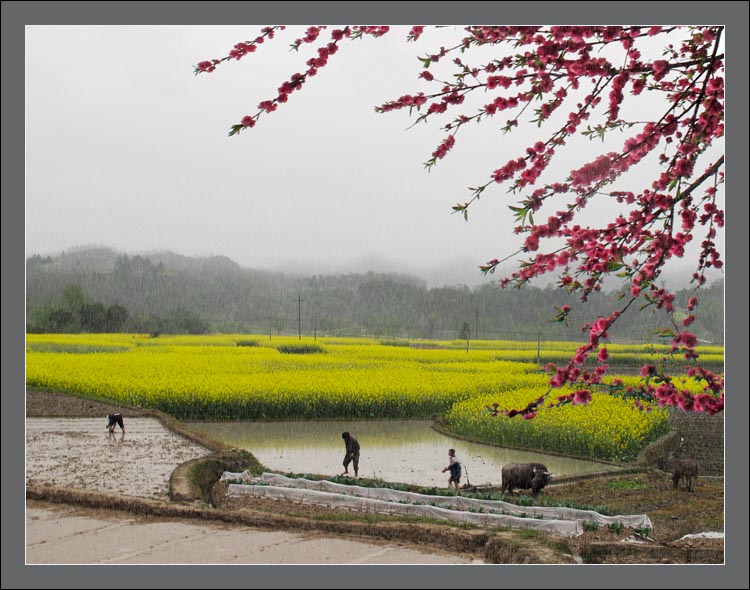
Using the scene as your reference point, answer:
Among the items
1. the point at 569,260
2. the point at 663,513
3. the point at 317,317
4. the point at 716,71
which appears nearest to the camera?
the point at 569,260

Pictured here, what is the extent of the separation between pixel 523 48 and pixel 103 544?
3.47 m

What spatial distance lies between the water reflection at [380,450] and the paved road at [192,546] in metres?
0.40

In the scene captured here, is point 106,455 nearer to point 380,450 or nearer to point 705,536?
point 380,450

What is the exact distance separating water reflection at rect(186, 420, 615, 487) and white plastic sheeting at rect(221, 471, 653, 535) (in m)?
0.07

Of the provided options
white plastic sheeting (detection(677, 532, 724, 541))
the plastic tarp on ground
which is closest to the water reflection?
the plastic tarp on ground

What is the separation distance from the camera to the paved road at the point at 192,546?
358 cm

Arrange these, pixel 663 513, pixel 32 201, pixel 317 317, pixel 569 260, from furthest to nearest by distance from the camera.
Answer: pixel 317 317
pixel 32 201
pixel 663 513
pixel 569 260

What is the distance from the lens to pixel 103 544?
3.61 meters

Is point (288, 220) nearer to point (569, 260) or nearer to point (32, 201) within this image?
point (32, 201)

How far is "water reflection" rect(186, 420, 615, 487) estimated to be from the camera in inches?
153

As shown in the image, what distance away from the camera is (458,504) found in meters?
3.77

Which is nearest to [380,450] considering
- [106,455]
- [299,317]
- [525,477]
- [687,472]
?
[525,477]

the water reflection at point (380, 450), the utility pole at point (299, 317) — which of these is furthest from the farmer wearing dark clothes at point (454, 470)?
the utility pole at point (299, 317)

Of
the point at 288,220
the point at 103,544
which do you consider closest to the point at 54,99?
the point at 288,220
